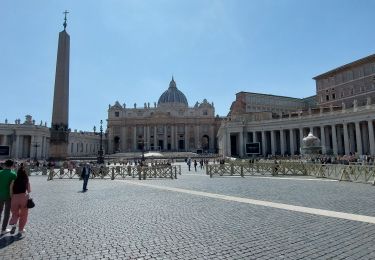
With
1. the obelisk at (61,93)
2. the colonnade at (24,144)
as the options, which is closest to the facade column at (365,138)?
the obelisk at (61,93)

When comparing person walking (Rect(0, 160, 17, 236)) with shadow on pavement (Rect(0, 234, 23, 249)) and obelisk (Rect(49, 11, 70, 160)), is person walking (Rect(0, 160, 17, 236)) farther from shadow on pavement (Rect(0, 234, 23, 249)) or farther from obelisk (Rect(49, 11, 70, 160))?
obelisk (Rect(49, 11, 70, 160))

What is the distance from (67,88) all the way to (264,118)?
42.2m

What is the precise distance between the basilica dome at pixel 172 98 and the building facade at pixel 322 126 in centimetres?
5667

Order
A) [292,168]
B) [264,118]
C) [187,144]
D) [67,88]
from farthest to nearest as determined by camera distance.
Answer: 1. [187,144]
2. [264,118]
3. [67,88]
4. [292,168]

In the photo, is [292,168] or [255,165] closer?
[292,168]

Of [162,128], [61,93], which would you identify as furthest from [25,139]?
[61,93]

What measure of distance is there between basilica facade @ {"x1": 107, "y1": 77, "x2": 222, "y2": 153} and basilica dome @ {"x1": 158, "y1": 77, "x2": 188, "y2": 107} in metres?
7.10

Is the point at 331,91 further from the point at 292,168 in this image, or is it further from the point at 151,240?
the point at 151,240

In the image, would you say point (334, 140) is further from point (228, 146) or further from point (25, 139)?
point (25, 139)

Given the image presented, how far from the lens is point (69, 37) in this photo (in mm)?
29531

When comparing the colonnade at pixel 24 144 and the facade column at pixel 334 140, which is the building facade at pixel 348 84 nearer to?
the facade column at pixel 334 140

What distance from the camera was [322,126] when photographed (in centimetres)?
5078

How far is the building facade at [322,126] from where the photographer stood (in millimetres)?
46094

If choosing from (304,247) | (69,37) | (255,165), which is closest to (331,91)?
(255,165)
